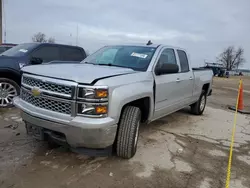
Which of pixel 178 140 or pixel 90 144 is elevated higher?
pixel 90 144

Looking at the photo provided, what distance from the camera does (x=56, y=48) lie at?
7.20 metres

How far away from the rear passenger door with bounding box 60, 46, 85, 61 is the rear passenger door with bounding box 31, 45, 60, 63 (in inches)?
6.8

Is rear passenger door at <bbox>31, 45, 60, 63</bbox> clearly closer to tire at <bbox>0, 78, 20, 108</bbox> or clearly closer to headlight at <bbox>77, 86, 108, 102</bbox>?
tire at <bbox>0, 78, 20, 108</bbox>

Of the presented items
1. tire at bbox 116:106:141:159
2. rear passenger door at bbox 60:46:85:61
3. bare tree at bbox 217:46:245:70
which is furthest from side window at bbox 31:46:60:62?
bare tree at bbox 217:46:245:70

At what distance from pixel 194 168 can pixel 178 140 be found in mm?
1191

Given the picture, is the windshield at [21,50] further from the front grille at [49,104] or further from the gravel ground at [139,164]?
the front grille at [49,104]

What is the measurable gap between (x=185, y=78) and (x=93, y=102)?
3064 mm

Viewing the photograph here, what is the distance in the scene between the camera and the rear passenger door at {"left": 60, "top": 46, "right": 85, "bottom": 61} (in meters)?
7.32

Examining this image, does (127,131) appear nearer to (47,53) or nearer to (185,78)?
(185,78)

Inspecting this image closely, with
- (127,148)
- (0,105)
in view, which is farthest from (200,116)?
(0,105)

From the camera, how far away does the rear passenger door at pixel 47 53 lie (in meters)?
6.70

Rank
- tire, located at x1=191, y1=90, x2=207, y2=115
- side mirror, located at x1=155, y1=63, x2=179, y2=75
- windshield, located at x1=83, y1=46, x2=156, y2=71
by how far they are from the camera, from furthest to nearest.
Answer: tire, located at x1=191, y1=90, x2=207, y2=115 → windshield, located at x1=83, y1=46, x2=156, y2=71 → side mirror, located at x1=155, y1=63, x2=179, y2=75

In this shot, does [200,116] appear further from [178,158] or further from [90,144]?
[90,144]

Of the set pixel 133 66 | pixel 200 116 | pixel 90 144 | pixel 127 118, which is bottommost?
pixel 200 116
